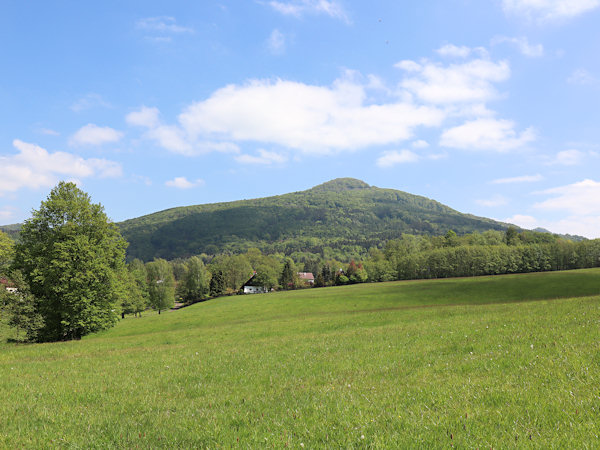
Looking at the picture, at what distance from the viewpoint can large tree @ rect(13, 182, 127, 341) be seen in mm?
33531

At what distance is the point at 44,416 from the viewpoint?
310 inches

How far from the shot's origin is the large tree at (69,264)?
33.5 metres

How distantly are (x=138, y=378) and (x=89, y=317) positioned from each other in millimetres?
28587

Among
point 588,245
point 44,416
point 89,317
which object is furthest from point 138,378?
point 588,245

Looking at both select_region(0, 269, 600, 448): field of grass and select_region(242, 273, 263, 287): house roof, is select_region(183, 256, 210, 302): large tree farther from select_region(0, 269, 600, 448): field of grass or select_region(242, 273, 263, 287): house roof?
select_region(0, 269, 600, 448): field of grass

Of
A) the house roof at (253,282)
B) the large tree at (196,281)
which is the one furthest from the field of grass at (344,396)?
the house roof at (253,282)

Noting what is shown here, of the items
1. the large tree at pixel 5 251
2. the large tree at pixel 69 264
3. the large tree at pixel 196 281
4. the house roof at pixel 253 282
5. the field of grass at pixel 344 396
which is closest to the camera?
the field of grass at pixel 344 396

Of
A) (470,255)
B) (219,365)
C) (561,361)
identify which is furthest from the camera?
(470,255)

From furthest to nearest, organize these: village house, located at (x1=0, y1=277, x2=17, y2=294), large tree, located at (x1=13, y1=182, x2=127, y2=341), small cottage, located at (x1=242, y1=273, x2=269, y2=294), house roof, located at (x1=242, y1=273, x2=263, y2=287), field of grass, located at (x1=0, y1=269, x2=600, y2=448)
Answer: small cottage, located at (x1=242, y1=273, x2=269, y2=294) < house roof, located at (x1=242, y1=273, x2=263, y2=287) < village house, located at (x1=0, y1=277, x2=17, y2=294) < large tree, located at (x1=13, y1=182, x2=127, y2=341) < field of grass, located at (x1=0, y1=269, x2=600, y2=448)

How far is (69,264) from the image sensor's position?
109 ft

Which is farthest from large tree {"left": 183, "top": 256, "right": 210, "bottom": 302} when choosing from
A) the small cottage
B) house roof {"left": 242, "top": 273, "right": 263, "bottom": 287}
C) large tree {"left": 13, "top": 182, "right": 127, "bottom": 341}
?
large tree {"left": 13, "top": 182, "right": 127, "bottom": 341}

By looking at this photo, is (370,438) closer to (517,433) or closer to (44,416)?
(517,433)

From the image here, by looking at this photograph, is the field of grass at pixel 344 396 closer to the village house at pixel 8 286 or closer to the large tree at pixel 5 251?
the village house at pixel 8 286

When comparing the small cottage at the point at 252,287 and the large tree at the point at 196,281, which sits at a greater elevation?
the large tree at the point at 196,281
